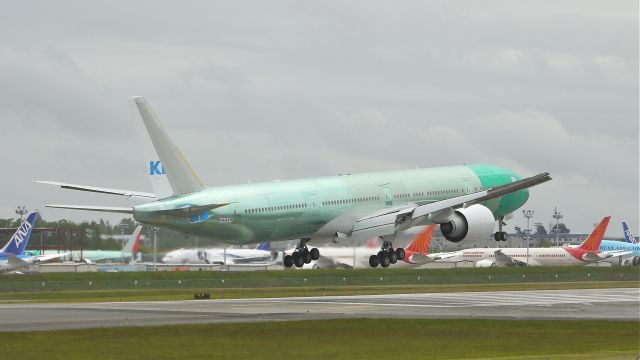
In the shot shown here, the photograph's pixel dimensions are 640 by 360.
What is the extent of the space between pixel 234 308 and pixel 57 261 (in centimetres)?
6675

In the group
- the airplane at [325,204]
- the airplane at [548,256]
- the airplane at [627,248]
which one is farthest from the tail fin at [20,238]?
the airplane at [627,248]

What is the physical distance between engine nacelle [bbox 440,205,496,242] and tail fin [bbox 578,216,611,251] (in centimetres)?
5531

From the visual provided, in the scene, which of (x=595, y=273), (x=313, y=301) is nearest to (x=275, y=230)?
(x=313, y=301)

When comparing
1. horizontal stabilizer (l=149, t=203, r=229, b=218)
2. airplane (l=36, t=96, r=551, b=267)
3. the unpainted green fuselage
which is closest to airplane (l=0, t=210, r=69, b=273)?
airplane (l=36, t=96, r=551, b=267)

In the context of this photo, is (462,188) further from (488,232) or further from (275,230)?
(275,230)

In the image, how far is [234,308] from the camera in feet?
200

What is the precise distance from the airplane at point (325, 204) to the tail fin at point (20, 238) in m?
33.9

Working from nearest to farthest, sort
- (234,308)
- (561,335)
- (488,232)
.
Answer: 1. (561,335)
2. (234,308)
3. (488,232)

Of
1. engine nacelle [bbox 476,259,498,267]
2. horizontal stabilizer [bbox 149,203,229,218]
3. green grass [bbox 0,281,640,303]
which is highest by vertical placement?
horizontal stabilizer [bbox 149,203,229,218]

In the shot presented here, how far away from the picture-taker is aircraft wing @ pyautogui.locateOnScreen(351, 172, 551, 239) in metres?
77.8

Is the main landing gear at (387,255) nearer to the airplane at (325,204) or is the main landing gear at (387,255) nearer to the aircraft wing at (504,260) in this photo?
the airplane at (325,204)

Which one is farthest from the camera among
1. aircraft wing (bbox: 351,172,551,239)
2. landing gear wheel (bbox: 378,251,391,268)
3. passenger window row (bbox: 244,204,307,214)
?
landing gear wheel (bbox: 378,251,391,268)

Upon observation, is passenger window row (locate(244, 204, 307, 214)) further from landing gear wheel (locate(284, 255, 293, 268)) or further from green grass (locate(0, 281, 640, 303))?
green grass (locate(0, 281, 640, 303))

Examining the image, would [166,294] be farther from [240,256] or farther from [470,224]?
[240,256]
